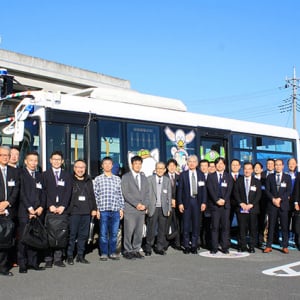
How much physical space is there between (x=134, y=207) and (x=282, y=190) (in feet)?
10.3

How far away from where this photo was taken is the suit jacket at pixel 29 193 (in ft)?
24.8

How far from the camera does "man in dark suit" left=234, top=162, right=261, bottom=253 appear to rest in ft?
31.4

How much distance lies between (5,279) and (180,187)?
3.92m

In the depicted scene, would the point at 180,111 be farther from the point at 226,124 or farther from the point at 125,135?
the point at 125,135

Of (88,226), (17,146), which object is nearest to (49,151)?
(17,146)

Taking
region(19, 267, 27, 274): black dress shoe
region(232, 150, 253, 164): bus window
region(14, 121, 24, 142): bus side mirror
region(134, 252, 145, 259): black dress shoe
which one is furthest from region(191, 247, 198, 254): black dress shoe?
region(14, 121, 24, 142): bus side mirror

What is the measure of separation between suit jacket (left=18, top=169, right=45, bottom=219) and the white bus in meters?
0.60

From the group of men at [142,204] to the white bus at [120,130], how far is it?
0.51m

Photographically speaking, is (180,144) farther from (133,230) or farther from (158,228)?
(133,230)

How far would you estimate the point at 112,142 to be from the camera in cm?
945

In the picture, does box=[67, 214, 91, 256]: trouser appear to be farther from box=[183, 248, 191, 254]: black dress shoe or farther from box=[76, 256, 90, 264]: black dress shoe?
box=[183, 248, 191, 254]: black dress shoe

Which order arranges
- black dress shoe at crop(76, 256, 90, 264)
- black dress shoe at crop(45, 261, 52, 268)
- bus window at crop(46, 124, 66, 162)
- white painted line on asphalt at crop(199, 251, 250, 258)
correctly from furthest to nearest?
white painted line on asphalt at crop(199, 251, 250, 258)
bus window at crop(46, 124, 66, 162)
black dress shoe at crop(76, 256, 90, 264)
black dress shoe at crop(45, 261, 52, 268)

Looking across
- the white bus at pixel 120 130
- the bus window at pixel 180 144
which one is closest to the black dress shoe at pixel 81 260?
the white bus at pixel 120 130

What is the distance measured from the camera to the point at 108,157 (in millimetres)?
8680
